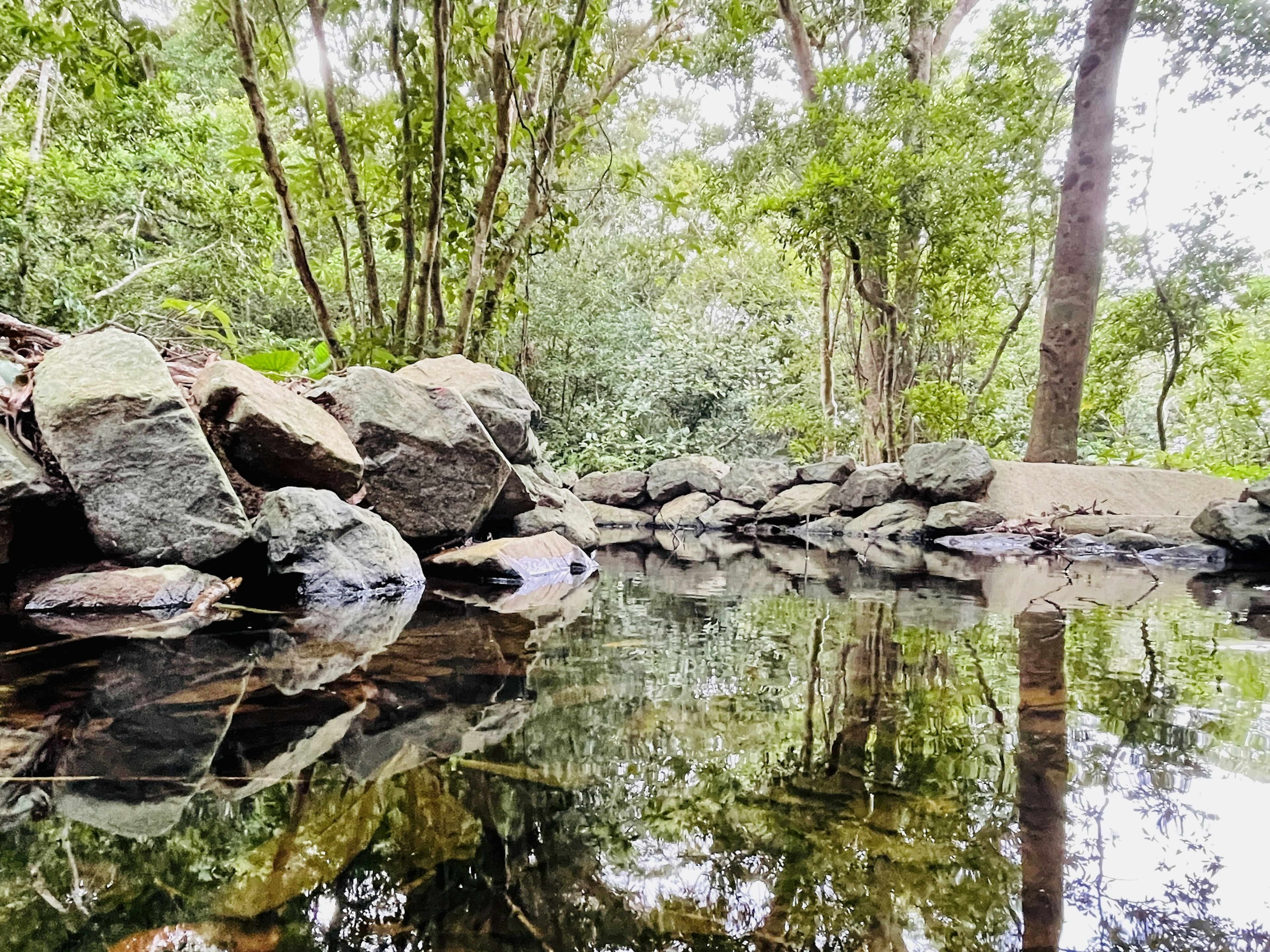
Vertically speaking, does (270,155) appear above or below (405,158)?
below

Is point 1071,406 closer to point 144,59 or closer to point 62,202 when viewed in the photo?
point 144,59

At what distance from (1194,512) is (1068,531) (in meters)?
1.12

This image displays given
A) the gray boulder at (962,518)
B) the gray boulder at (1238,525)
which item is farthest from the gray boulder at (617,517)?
the gray boulder at (1238,525)

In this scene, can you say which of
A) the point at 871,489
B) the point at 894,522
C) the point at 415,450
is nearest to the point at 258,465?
the point at 415,450

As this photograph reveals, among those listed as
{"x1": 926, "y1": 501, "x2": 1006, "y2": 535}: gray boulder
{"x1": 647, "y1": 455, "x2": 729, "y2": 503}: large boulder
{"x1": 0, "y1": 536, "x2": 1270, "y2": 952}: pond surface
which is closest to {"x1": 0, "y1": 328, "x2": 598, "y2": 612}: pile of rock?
{"x1": 0, "y1": 536, "x2": 1270, "y2": 952}: pond surface

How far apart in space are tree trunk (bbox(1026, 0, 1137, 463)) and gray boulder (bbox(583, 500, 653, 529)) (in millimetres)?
4801

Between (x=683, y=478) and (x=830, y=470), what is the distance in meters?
1.94

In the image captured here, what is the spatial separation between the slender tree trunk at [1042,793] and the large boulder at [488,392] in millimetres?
3206

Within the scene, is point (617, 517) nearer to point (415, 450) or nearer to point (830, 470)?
point (830, 470)

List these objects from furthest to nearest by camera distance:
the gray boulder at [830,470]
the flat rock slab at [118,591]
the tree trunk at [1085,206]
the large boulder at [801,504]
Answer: the gray boulder at [830,470] → the large boulder at [801,504] → the tree trunk at [1085,206] → the flat rock slab at [118,591]

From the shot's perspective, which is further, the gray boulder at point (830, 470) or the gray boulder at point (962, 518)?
the gray boulder at point (830, 470)

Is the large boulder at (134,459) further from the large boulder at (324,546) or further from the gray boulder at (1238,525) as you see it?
the gray boulder at (1238,525)

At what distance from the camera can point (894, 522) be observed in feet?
22.9

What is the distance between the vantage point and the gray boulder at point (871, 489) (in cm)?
727
